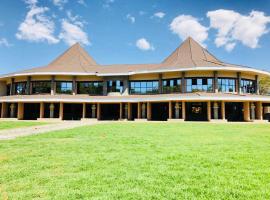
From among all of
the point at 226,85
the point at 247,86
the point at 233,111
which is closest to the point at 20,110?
the point at 226,85

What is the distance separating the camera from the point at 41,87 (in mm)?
36875

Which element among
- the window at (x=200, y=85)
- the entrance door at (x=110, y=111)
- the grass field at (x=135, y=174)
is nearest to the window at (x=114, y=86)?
the entrance door at (x=110, y=111)

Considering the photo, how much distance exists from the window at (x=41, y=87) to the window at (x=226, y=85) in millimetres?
24024

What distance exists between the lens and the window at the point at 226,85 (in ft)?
106

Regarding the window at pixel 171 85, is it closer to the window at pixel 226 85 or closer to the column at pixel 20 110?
the window at pixel 226 85

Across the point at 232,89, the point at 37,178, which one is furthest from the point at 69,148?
the point at 232,89

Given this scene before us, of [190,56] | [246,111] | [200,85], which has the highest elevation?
[190,56]

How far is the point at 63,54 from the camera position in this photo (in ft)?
141

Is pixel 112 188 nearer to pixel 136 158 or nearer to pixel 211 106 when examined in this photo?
pixel 136 158

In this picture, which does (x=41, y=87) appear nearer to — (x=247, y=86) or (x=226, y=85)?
(x=226, y=85)

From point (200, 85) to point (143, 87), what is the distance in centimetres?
806

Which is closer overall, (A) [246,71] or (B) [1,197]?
(B) [1,197]

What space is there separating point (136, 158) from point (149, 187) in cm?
257

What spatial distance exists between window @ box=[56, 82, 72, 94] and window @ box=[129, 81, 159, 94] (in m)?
9.06
